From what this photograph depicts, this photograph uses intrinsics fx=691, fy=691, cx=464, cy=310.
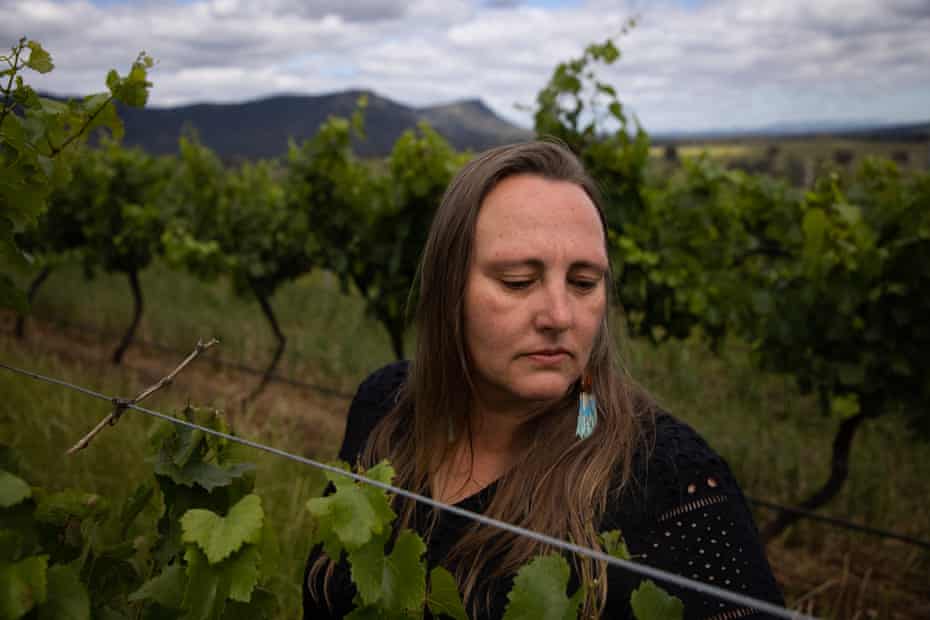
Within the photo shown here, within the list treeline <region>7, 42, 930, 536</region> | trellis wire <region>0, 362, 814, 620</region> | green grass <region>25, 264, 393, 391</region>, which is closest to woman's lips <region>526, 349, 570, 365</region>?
trellis wire <region>0, 362, 814, 620</region>

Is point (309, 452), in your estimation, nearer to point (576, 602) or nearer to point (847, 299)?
point (847, 299)

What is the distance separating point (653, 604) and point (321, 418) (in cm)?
611

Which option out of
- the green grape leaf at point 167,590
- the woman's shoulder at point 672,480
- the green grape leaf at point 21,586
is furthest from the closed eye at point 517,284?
the green grape leaf at point 21,586

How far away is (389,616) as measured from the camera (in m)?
0.88

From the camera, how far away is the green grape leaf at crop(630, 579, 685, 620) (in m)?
0.79

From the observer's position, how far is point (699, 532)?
4.10ft

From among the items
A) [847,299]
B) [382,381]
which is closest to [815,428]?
[847,299]

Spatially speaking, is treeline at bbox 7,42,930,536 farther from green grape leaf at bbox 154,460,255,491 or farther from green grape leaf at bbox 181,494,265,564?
green grape leaf at bbox 181,494,265,564

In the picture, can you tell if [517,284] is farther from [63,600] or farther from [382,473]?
[63,600]

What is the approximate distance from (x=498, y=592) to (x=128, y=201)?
8.96 m

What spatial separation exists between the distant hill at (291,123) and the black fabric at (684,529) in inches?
35.4

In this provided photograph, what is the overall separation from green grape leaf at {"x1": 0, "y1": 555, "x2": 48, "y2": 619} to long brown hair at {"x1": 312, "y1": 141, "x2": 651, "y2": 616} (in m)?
0.72

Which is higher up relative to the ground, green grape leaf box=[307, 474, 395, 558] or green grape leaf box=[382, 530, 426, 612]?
green grape leaf box=[307, 474, 395, 558]

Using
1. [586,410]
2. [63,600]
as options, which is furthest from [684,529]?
[63,600]
